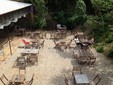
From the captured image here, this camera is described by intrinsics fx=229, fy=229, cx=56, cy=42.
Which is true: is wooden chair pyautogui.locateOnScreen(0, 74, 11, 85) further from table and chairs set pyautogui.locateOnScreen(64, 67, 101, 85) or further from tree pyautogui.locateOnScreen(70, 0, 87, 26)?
tree pyautogui.locateOnScreen(70, 0, 87, 26)

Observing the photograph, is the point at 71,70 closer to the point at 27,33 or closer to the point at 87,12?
the point at 27,33

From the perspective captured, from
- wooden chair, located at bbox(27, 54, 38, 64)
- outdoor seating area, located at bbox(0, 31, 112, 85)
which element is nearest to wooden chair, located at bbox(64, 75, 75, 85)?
outdoor seating area, located at bbox(0, 31, 112, 85)

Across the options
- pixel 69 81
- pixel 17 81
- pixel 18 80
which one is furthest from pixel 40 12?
pixel 17 81

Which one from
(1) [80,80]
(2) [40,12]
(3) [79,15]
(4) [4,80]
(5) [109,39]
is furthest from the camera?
(2) [40,12]

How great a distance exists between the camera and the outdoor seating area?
44.6 ft

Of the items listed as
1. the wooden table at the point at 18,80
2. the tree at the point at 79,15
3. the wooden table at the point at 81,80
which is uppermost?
the wooden table at the point at 81,80

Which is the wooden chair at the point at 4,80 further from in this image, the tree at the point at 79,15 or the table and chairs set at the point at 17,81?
the tree at the point at 79,15

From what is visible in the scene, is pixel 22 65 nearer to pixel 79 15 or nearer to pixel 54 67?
pixel 54 67

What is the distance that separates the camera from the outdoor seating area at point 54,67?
1360 cm

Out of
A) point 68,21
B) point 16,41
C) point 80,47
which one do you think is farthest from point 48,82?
point 68,21

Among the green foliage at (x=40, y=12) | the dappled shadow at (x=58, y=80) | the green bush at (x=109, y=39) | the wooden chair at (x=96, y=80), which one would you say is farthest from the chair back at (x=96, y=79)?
the green foliage at (x=40, y=12)

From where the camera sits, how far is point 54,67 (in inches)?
638

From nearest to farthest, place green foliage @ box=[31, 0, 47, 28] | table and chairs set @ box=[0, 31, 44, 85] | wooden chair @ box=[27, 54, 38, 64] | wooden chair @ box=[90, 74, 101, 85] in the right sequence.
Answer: table and chairs set @ box=[0, 31, 44, 85] → wooden chair @ box=[90, 74, 101, 85] → wooden chair @ box=[27, 54, 38, 64] → green foliage @ box=[31, 0, 47, 28]

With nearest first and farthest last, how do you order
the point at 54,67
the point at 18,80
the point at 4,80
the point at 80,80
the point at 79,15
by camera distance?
the point at 80,80 → the point at 18,80 → the point at 4,80 → the point at 54,67 → the point at 79,15
